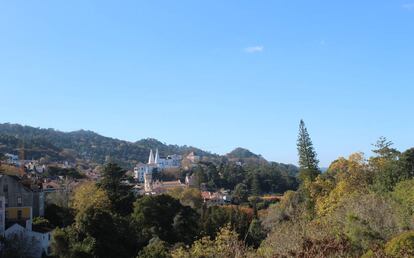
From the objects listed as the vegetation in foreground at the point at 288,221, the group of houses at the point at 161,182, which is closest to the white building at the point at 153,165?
the group of houses at the point at 161,182

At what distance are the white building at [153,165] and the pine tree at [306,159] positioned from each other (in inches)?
2757

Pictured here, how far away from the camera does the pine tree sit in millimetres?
37719

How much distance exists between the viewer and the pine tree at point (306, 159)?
3772 centimetres

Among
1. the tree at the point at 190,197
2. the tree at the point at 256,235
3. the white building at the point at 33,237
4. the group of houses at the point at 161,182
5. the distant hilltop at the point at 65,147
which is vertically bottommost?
the tree at the point at 256,235

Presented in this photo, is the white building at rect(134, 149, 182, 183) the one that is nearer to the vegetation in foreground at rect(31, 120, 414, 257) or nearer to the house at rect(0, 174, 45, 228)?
the vegetation in foreground at rect(31, 120, 414, 257)

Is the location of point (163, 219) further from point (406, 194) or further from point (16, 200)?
point (406, 194)

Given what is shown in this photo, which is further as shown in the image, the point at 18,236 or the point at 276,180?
the point at 276,180

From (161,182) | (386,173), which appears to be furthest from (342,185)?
(161,182)

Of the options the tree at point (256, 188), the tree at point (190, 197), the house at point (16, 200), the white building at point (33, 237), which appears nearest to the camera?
the white building at point (33, 237)

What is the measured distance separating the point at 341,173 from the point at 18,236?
18.7 metres

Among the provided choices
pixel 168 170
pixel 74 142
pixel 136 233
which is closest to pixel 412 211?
pixel 136 233

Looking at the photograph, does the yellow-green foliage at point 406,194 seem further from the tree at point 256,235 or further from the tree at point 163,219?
the tree at point 163,219

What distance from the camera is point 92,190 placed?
35719 mm

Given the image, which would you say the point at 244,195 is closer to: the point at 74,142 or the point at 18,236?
the point at 18,236
